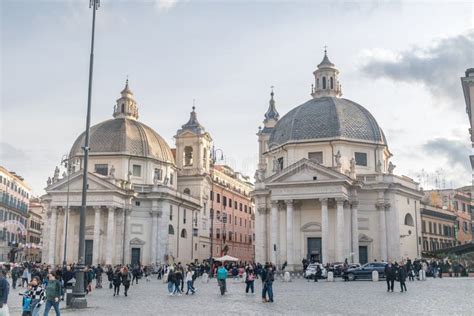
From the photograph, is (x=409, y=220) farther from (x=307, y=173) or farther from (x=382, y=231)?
(x=307, y=173)

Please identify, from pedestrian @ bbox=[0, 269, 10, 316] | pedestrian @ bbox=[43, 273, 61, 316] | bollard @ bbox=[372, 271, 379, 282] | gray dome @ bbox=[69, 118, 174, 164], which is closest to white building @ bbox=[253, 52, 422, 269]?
bollard @ bbox=[372, 271, 379, 282]

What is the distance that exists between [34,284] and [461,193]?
92272 mm

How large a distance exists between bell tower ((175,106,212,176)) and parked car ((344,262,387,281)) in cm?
→ 4106

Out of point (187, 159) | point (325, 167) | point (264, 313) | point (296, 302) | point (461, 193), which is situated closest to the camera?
point (264, 313)

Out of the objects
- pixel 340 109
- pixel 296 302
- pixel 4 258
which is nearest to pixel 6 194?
pixel 4 258

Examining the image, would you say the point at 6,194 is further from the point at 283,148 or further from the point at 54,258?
the point at 283,148

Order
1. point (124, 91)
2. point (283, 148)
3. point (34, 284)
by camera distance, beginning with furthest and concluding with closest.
A: point (124, 91), point (283, 148), point (34, 284)

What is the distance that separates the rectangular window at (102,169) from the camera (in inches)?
2726

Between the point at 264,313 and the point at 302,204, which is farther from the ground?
the point at 302,204

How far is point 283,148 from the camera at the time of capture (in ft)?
202

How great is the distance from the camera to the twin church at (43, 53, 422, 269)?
55.4 metres

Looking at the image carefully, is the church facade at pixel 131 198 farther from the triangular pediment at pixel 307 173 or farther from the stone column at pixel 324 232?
the stone column at pixel 324 232

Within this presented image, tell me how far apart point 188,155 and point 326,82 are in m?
25.4

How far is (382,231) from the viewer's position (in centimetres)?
5756
